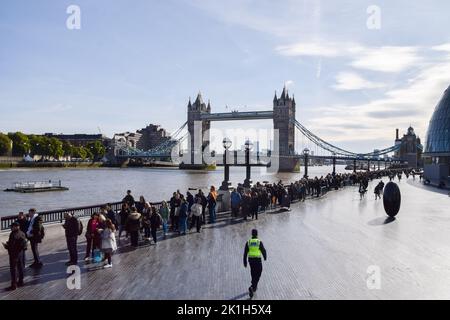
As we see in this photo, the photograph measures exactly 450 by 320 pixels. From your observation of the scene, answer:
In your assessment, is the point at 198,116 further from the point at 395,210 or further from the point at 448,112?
the point at 395,210

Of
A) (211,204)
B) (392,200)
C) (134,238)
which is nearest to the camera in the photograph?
(134,238)

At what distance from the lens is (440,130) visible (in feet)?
219

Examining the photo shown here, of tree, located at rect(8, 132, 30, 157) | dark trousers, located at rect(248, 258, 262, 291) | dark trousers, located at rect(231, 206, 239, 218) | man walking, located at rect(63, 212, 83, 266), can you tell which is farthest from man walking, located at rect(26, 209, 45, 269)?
tree, located at rect(8, 132, 30, 157)

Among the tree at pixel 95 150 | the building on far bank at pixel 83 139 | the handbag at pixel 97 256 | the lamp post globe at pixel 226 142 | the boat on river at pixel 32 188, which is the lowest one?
the boat on river at pixel 32 188

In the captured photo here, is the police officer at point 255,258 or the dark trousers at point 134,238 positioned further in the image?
the dark trousers at point 134,238

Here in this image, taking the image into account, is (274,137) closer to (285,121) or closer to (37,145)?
(285,121)

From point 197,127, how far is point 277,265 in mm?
171132

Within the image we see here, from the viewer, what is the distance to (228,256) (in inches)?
495

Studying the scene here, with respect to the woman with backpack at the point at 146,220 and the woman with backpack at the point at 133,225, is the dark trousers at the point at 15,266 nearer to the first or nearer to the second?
the woman with backpack at the point at 133,225

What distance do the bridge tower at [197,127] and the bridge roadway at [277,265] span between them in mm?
142895

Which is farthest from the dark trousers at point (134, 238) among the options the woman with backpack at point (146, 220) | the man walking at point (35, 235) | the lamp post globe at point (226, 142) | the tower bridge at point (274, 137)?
the tower bridge at point (274, 137)

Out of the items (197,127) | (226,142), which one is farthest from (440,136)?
(197,127)

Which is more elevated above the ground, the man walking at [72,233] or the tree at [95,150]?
the tree at [95,150]

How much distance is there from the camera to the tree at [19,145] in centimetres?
12388
